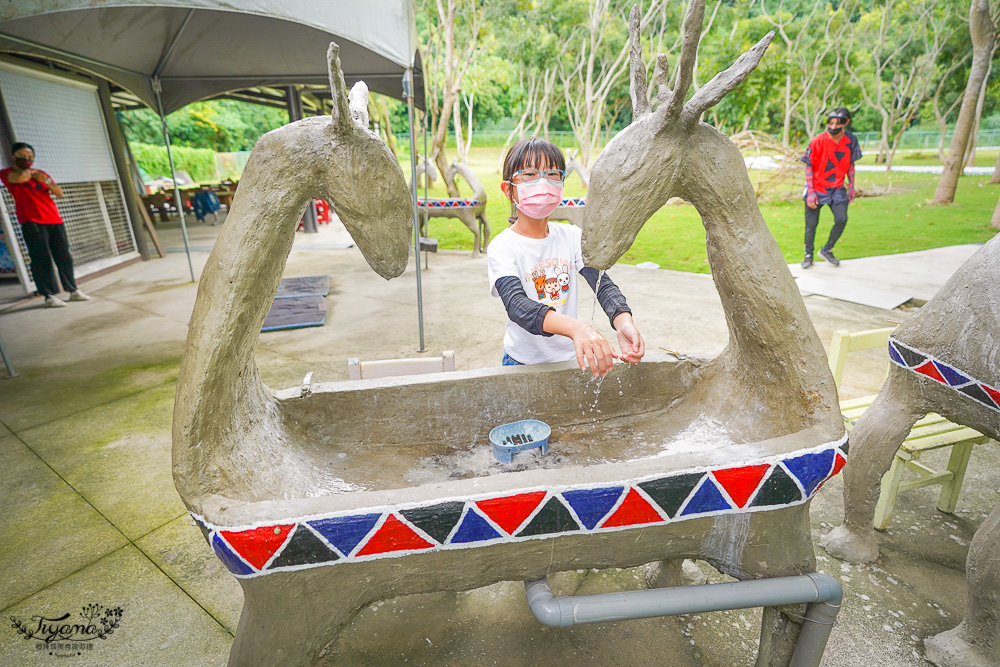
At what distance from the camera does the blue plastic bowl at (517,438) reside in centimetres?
162

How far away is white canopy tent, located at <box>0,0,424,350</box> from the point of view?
2.54 m

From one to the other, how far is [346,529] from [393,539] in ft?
0.31

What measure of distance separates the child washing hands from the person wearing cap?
4863 mm

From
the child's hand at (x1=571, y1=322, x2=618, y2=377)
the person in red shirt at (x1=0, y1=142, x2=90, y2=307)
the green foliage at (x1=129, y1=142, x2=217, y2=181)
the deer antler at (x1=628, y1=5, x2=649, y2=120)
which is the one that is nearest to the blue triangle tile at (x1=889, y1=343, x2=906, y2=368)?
the child's hand at (x1=571, y1=322, x2=618, y2=377)

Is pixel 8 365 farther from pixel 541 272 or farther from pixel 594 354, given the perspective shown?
pixel 594 354

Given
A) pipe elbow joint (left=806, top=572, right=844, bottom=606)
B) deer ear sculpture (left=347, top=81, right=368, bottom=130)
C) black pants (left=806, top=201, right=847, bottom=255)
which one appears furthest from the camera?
black pants (left=806, top=201, right=847, bottom=255)

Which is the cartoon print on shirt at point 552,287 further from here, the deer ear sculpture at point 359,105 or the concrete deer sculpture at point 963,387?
the concrete deer sculpture at point 963,387

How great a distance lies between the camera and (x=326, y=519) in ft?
3.31

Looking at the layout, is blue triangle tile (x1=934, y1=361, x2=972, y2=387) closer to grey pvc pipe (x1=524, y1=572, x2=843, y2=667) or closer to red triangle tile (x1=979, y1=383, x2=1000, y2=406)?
red triangle tile (x1=979, y1=383, x2=1000, y2=406)

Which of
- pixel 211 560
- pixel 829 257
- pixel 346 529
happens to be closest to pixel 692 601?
pixel 346 529

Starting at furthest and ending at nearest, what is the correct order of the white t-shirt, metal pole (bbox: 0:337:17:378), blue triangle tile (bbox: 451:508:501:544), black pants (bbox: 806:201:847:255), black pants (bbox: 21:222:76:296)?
black pants (bbox: 806:201:847:255), black pants (bbox: 21:222:76:296), metal pole (bbox: 0:337:17:378), the white t-shirt, blue triangle tile (bbox: 451:508:501:544)

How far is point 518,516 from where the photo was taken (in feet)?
3.57

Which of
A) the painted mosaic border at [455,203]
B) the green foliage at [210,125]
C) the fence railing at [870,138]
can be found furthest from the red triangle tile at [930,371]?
the fence railing at [870,138]

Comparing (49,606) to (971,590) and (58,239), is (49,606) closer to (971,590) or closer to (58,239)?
(971,590)
